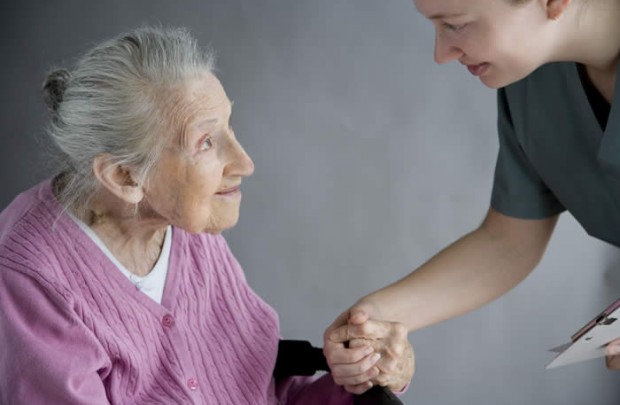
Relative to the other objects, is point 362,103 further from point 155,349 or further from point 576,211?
point 155,349

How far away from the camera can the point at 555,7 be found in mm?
1205

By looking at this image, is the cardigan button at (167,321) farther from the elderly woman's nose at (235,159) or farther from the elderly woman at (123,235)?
the elderly woman's nose at (235,159)

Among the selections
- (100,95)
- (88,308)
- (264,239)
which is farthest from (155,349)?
(264,239)

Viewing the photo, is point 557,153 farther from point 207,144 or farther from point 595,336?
point 207,144

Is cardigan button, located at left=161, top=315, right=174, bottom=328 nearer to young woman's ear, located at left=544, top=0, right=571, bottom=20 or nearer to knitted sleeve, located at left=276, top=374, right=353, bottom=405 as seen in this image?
knitted sleeve, located at left=276, top=374, right=353, bottom=405

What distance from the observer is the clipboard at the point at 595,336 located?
129 cm

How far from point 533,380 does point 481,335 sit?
0.22 meters

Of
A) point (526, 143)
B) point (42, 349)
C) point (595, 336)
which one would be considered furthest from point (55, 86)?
point (595, 336)

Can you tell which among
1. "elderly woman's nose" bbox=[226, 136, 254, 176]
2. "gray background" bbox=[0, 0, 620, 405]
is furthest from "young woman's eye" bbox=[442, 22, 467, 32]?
"gray background" bbox=[0, 0, 620, 405]

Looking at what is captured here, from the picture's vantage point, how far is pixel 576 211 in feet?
5.07

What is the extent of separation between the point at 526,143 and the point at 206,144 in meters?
0.56

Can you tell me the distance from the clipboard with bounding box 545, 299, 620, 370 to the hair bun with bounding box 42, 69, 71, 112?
36.5 inches

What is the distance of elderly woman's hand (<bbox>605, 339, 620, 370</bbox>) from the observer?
1.38 m

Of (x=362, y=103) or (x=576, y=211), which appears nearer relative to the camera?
A: (x=576, y=211)
